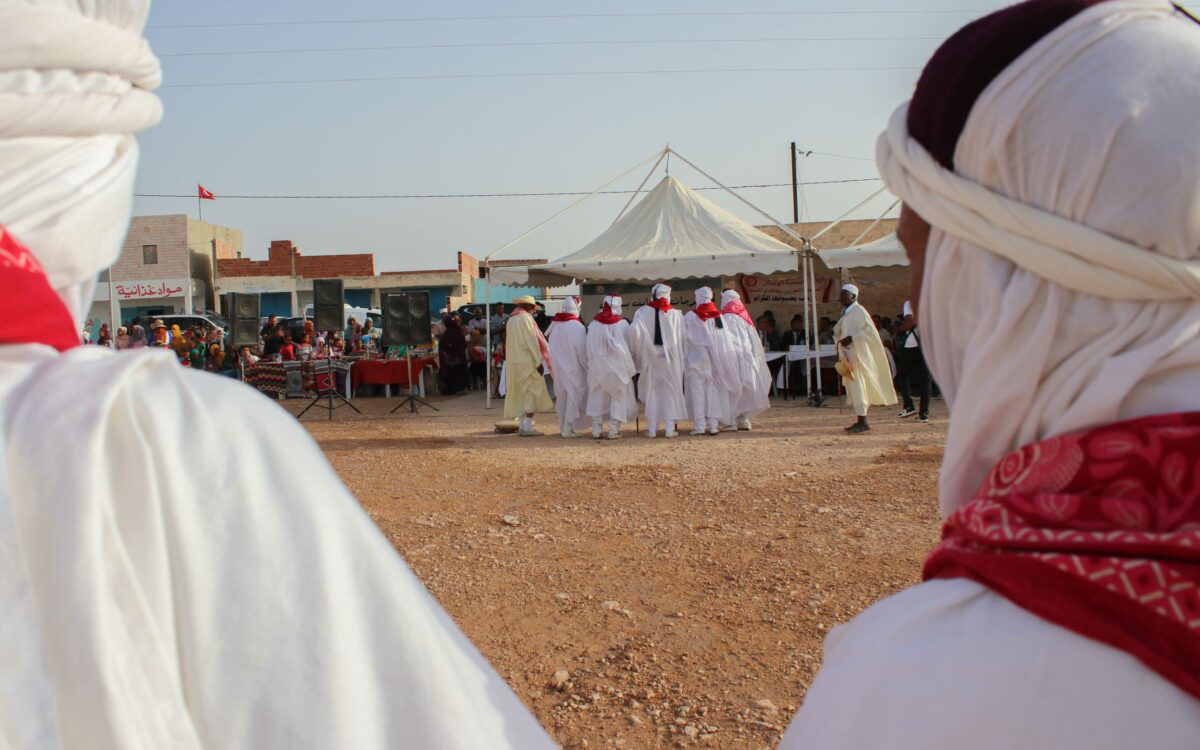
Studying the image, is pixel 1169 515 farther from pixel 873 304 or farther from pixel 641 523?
pixel 873 304

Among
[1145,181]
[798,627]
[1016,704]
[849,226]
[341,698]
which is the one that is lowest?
[798,627]

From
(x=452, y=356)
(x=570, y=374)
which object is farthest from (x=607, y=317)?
(x=452, y=356)

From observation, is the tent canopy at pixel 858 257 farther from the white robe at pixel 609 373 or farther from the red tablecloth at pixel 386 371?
the red tablecloth at pixel 386 371

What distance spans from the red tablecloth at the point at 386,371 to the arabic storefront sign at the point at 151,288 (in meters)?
21.8

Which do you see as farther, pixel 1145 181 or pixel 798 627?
pixel 798 627

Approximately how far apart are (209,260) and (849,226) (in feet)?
87.8

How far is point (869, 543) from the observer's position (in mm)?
5824

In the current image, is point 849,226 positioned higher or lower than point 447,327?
higher

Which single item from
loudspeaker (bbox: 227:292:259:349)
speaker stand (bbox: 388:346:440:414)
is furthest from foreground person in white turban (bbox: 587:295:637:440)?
loudspeaker (bbox: 227:292:259:349)

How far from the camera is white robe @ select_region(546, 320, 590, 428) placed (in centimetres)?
1206

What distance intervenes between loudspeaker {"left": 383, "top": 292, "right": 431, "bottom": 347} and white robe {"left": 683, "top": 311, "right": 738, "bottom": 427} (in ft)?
21.7

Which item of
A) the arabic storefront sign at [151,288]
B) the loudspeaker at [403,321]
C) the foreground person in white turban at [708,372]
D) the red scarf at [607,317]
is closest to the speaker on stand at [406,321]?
the loudspeaker at [403,321]

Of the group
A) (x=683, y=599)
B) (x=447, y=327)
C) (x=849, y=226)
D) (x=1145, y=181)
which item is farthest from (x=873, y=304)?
(x=1145, y=181)

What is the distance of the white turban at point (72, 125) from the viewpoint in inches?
33.1
